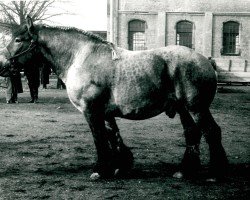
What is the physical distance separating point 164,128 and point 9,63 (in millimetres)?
5402

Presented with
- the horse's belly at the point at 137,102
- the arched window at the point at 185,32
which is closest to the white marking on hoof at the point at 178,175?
the horse's belly at the point at 137,102

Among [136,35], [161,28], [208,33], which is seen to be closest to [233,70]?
[208,33]

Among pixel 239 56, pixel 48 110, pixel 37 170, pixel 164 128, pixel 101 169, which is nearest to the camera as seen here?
pixel 101 169

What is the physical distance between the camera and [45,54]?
5656mm

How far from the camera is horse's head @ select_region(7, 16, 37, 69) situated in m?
5.56

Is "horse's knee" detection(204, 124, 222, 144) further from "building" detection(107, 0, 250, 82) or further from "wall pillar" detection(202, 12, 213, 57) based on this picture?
"wall pillar" detection(202, 12, 213, 57)

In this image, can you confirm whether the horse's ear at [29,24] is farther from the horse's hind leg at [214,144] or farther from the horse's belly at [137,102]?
the horse's hind leg at [214,144]

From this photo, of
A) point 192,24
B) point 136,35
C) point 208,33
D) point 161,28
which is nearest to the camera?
point 208,33

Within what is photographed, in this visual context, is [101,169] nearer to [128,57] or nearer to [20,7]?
[128,57]

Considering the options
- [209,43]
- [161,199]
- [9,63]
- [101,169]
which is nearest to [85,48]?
[9,63]

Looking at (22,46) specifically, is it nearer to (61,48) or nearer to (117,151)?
(61,48)

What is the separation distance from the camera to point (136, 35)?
33594 mm

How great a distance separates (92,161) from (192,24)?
1092 inches

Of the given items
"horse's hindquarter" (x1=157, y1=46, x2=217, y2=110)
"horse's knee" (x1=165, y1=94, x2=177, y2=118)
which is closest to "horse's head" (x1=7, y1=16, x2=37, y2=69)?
"horse's hindquarter" (x1=157, y1=46, x2=217, y2=110)
